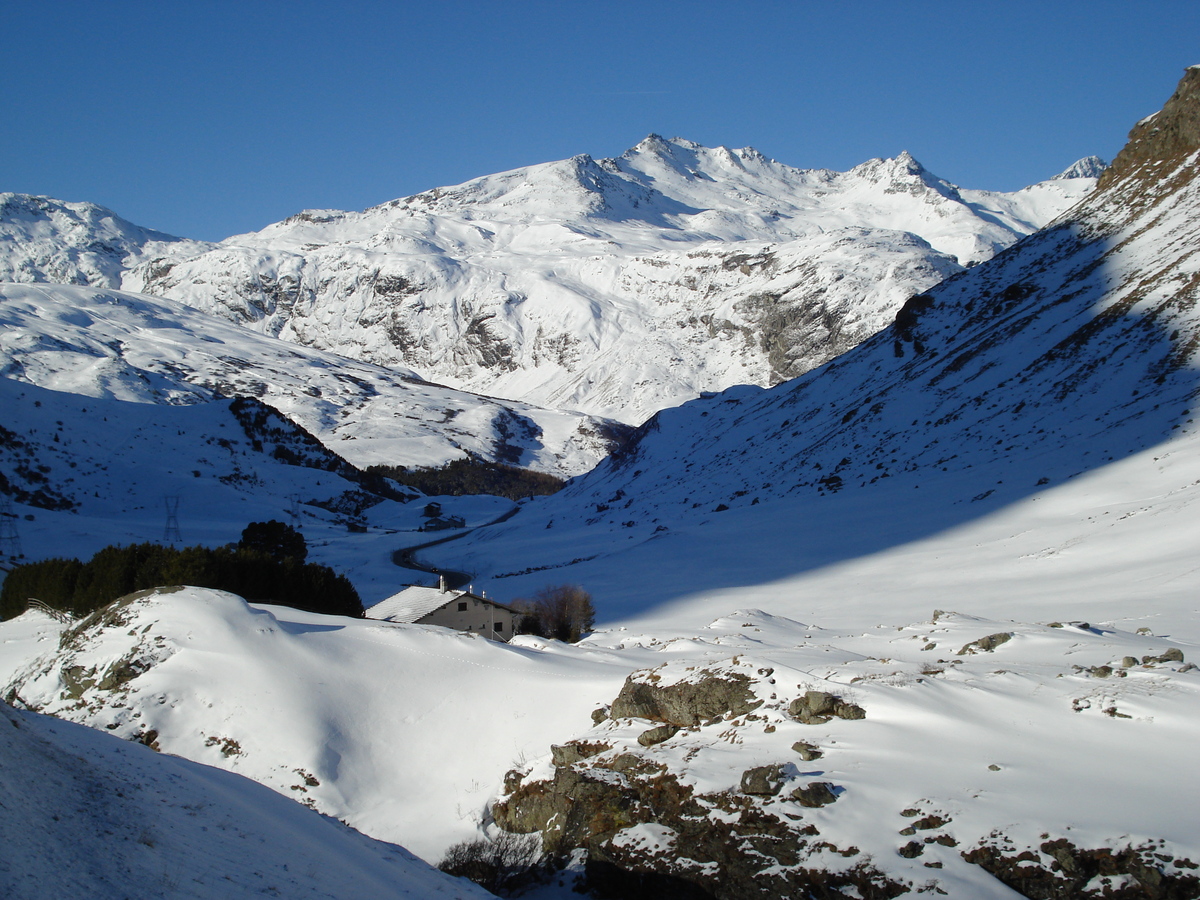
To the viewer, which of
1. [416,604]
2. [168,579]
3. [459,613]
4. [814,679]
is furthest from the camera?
[416,604]

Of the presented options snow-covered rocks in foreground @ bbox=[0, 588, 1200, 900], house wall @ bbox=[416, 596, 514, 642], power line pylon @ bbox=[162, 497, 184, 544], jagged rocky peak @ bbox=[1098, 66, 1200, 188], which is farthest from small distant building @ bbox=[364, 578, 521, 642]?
jagged rocky peak @ bbox=[1098, 66, 1200, 188]

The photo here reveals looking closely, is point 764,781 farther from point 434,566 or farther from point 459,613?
point 434,566

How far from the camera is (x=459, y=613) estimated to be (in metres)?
34.7

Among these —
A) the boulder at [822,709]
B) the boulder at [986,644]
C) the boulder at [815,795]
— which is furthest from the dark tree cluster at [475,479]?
the boulder at [815,795]

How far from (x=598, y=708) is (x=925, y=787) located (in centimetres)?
733

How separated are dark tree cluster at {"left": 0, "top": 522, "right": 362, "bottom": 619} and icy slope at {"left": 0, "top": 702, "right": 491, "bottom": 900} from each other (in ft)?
71.9

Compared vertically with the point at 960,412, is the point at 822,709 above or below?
below

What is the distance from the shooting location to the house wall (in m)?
34.2

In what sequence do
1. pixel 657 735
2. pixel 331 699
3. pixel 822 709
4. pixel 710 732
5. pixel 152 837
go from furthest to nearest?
pixel 331 699 → pixel 657 735 → pixel 710 732 → pixel 822 709 → pixel 152 837

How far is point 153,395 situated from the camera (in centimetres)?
16200

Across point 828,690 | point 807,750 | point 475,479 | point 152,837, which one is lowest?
point 807,750

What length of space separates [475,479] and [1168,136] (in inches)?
5273

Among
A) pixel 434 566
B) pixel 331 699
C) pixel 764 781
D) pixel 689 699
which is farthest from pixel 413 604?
pixel 434 566

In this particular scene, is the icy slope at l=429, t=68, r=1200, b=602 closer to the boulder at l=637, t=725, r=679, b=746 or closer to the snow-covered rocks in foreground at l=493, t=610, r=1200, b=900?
the snow-covered rocks in foreground at l=493, t=610, r=1200, b=900
